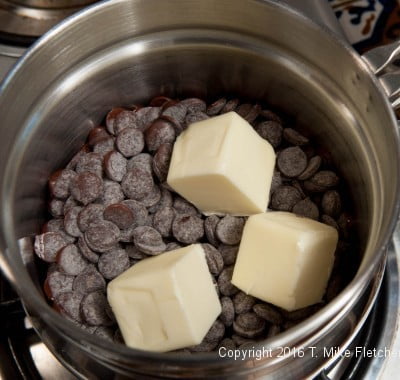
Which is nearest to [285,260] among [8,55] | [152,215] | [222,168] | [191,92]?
[222,168]

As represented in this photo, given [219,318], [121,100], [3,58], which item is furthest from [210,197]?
[3,58]

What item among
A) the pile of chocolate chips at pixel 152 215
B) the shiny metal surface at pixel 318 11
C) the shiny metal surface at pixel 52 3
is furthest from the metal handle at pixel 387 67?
the shiny metal surface at pixel 52 3

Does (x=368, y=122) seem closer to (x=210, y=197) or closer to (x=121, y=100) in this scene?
(x=210, y=197)

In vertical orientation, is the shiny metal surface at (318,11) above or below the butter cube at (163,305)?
above

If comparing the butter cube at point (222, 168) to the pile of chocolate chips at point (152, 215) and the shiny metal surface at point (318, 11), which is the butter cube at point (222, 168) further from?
the shiny metal surface at point (318, 11)

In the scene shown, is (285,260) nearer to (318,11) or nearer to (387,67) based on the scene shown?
(387,67)

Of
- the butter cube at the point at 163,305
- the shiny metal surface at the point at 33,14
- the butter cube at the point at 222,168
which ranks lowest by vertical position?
the butter cube at the point at 163,305
